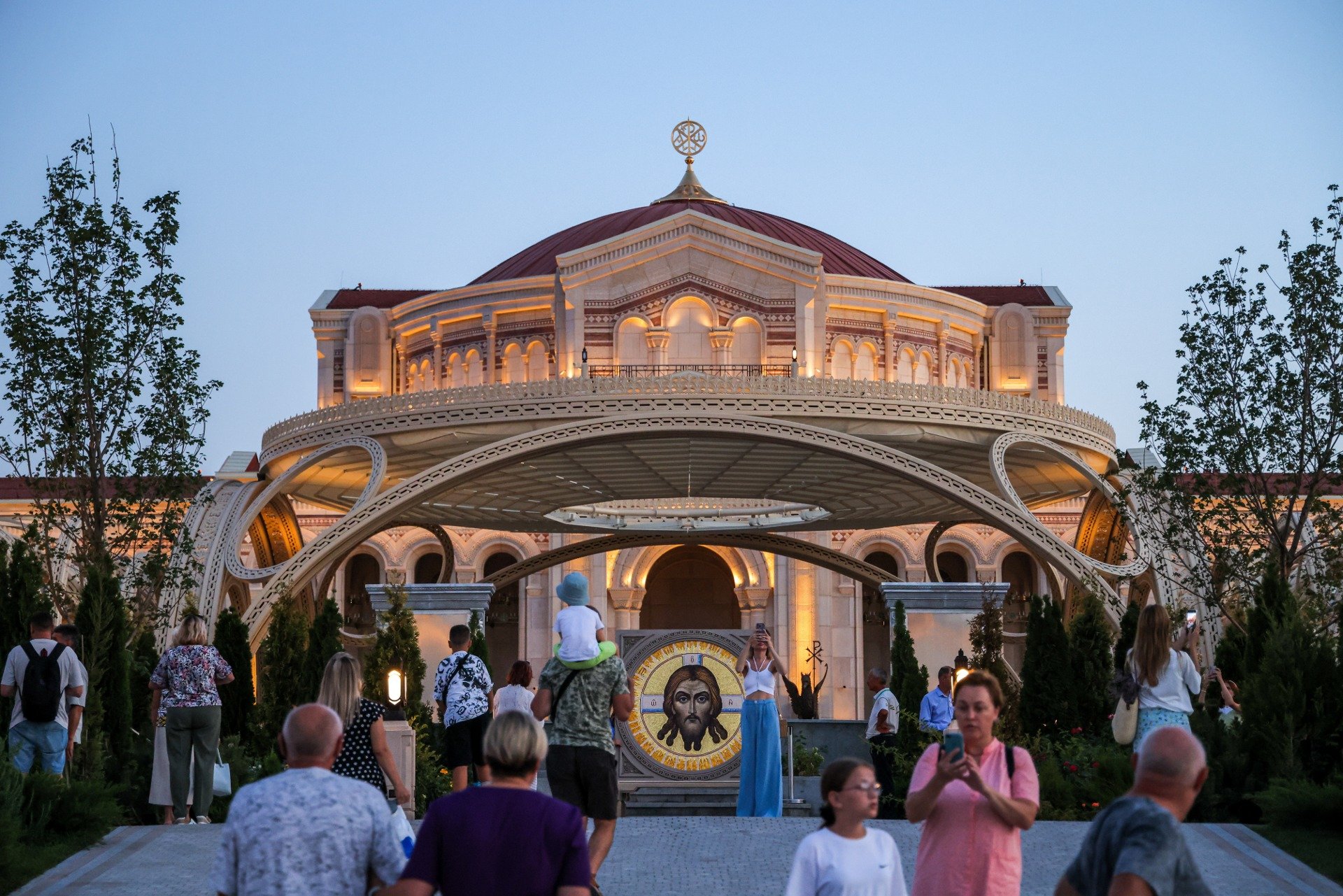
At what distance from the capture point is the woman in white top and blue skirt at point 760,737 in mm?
16750

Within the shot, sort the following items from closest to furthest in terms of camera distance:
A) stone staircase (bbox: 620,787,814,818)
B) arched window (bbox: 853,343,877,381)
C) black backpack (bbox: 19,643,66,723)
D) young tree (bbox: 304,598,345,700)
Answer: black backpack (bbox: 19,643,66,723) → stone staircase (bbox: 620,787,814,818) → young tree (bbox: 304,598,345,700) → arched window (bbox: 853,343,877,381)

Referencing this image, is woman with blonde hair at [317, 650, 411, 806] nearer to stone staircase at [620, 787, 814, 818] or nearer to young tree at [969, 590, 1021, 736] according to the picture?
stone staircase at [620, 787, 814, 818]

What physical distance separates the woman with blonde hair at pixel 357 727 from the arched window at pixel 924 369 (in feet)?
140

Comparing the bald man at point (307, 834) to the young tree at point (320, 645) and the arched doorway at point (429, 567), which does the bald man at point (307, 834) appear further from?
the arched doorway at point (429, 567)

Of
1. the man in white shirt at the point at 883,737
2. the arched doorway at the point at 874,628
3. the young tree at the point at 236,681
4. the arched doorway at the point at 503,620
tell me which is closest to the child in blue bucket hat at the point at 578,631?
the man in white shirt at the point at 883,737

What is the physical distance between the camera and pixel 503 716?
21.4 feet

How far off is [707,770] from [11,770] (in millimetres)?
9293

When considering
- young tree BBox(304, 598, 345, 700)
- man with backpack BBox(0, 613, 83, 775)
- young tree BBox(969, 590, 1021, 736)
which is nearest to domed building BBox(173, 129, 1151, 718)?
young tree BBox(969, 590, 1021, 736)

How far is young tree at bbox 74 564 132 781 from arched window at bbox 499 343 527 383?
107 feet

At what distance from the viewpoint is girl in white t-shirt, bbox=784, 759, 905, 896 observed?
690 cm

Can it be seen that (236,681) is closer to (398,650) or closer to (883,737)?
(398,650)

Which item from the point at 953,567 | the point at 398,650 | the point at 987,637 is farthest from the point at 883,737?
the point at 953,567

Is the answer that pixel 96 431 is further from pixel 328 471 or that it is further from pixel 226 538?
pixel 328 471

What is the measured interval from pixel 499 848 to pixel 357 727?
4044mm
